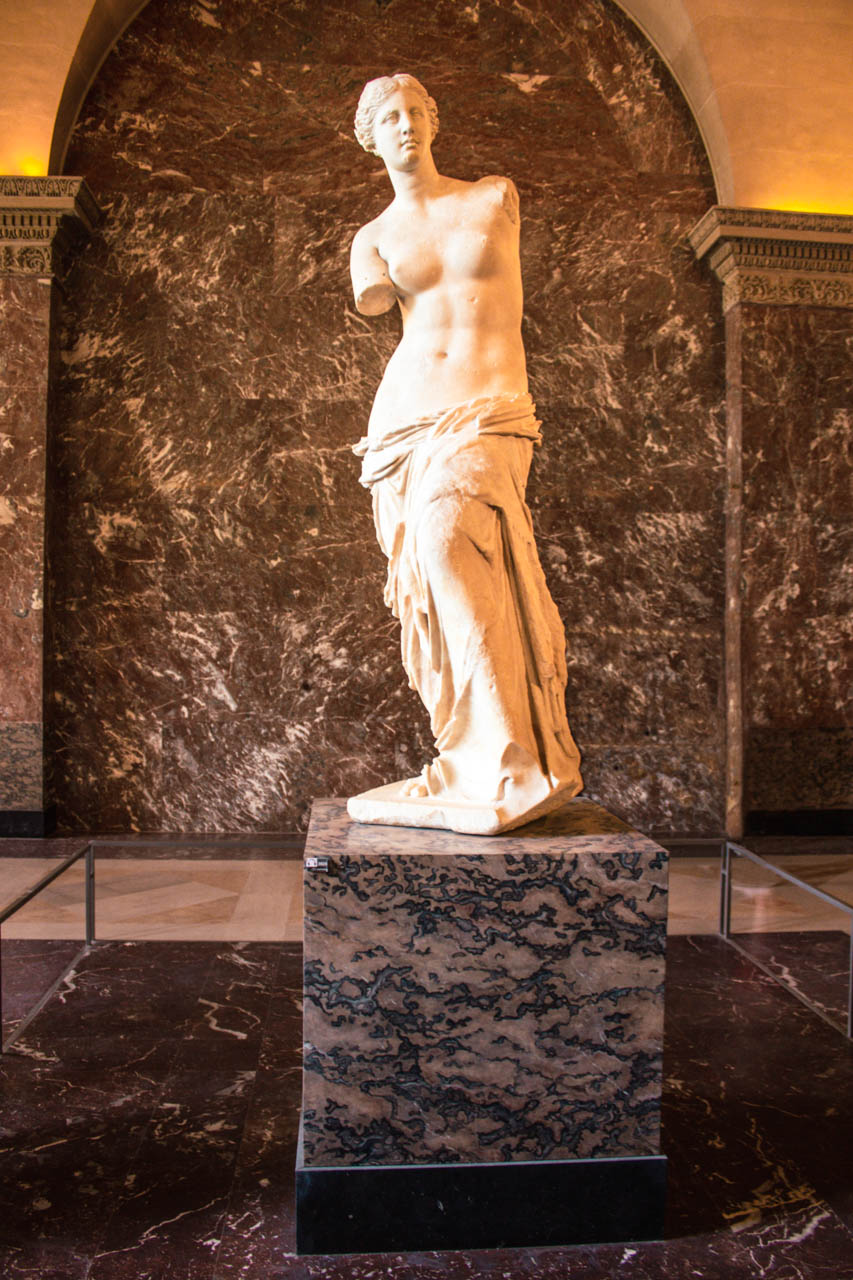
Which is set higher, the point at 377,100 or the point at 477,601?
the point at 377,100

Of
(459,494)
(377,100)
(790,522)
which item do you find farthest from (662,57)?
(459,494)

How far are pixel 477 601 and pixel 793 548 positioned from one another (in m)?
3.97

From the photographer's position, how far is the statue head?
2652mm

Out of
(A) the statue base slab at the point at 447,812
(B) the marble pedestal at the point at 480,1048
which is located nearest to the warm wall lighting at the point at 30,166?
(A) the statue base slab at the point at 447,812

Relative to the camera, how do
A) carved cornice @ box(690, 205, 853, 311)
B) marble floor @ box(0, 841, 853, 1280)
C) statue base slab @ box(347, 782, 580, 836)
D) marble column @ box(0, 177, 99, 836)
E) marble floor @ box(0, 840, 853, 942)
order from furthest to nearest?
carved cornice @ box(690, 205, 853, 311), marble column @ box(0, 177, 99, 836), marble floor @ box(0, 840, 853, 942), statue base slab @ box(347, 782, 580, 836), marble floor @ box(0, 841, 853, 1280)

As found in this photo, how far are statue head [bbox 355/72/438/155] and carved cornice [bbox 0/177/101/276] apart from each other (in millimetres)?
3353

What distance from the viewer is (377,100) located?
→ 8.79 feet

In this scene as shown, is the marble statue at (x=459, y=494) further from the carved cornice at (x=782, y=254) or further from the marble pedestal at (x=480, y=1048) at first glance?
the carved cornice at (x=782, y=254)

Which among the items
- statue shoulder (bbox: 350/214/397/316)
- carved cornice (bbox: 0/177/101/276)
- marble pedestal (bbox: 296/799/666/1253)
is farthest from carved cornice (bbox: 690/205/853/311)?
marble pedestal (bbox: 296/799/666/1253)

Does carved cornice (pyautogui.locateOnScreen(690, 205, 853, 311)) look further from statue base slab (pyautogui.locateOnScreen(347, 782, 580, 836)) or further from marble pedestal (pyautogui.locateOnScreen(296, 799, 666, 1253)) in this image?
marble pedestal (pyautogui.locateOnScreen(296, 799, 666, 1253))

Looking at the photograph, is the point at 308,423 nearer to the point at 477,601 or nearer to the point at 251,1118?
the point at 477,601

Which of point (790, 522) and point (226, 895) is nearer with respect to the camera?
point (226, 895)

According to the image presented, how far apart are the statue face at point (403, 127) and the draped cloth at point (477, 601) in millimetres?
709

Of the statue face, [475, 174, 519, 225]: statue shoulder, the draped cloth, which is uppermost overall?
the statue face
